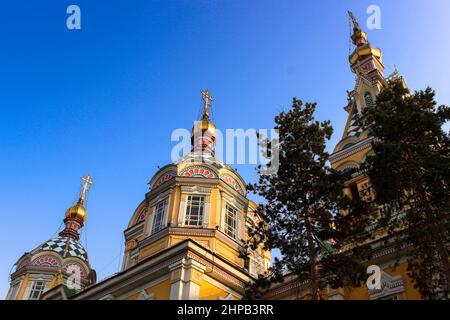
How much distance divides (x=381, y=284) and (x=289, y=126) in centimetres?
604

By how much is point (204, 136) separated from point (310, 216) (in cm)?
1710

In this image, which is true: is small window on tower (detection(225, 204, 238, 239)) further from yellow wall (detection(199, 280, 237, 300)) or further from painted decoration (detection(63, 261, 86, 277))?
painted decoration (detection(63, 261, 86, 277))

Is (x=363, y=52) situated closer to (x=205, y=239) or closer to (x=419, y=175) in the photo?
(x=205, y=239)

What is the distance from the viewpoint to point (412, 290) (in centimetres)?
1515

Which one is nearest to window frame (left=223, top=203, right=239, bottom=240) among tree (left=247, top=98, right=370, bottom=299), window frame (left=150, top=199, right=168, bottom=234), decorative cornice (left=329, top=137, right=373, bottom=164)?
window frame (left=150, top=199, right=168, bottom=234)

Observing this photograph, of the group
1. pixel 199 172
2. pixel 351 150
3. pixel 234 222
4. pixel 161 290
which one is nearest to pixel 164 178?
pixel 199 172

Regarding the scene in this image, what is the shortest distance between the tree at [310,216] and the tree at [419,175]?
1181mm

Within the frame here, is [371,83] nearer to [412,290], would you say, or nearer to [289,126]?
[289,126]

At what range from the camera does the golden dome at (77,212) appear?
45309 mm

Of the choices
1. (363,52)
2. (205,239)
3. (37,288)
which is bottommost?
(205,239)

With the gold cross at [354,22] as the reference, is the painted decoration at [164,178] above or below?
below

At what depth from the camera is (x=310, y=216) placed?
47.4 ft

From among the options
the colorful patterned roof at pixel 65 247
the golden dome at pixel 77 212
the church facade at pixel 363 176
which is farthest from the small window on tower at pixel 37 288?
the church facade at pixel 363 176

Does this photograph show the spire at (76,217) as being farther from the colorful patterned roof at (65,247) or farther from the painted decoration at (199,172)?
the painted decoration at (199,172)
